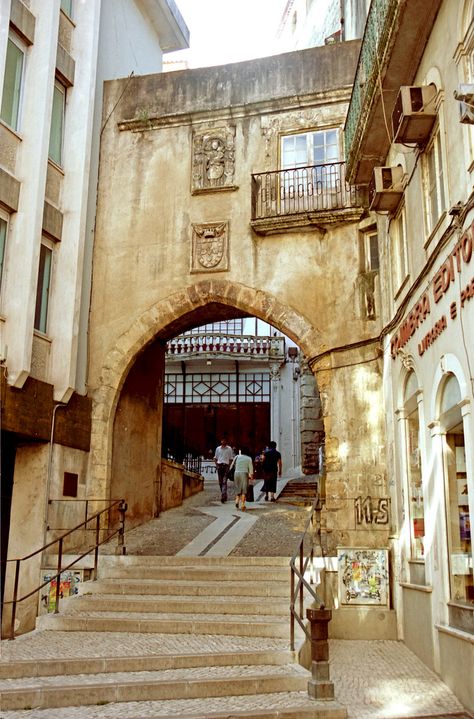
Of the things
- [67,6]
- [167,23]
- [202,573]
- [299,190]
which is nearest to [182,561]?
[202,573]

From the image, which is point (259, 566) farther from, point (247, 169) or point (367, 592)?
point (247, 169)

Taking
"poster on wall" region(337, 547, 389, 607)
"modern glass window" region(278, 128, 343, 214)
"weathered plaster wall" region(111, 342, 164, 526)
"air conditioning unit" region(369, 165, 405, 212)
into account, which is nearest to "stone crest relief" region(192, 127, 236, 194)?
"modern glass window" region(278, 128, 343, 214)

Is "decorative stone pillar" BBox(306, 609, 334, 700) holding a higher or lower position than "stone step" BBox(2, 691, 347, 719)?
higher

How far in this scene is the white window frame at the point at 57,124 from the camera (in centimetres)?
1329

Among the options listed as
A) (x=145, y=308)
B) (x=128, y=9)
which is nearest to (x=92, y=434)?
(x=145, y=308)

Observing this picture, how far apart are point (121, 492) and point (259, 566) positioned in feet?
14.4

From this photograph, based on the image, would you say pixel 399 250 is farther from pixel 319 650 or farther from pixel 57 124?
pixel 57 124

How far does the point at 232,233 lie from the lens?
13836 mm

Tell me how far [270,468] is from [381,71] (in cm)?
1039

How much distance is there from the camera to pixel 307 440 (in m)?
23.0

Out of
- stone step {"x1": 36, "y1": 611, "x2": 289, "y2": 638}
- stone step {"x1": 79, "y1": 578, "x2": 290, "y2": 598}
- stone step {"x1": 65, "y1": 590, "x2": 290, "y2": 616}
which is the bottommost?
stone step {"x1": 36, "y1": 611, "x2": 289, "y2": 638}

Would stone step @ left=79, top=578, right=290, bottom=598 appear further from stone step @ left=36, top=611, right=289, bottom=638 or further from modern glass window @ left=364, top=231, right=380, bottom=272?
modern glass window @ left=364, top=231, right=380, bottom=272

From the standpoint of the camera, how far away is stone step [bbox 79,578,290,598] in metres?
9.72

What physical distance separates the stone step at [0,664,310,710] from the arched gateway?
215 inches
